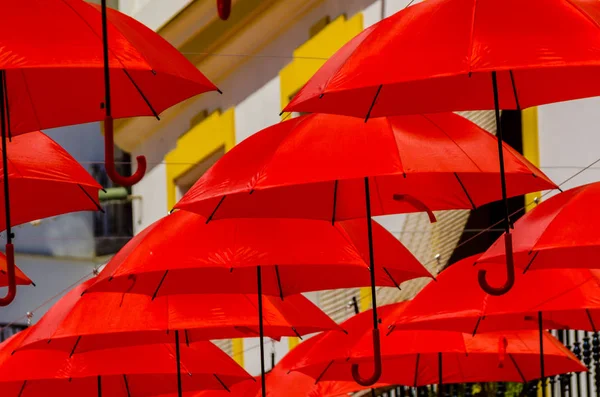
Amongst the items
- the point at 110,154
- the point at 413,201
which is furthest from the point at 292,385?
the point at 110,154

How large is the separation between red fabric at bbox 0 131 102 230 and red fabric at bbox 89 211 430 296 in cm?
46

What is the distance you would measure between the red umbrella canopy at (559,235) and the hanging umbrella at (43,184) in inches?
93.1

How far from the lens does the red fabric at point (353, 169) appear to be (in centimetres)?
888

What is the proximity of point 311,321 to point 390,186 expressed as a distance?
4.90 feet

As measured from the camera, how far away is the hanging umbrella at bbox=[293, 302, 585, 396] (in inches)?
468

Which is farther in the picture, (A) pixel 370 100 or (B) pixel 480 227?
(B) pixel 480 227

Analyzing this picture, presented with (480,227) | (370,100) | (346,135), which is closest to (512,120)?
(480,227)

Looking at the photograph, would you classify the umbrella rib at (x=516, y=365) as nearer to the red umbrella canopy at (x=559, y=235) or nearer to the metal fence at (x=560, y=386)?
the metal fence at (x=560, y=386)

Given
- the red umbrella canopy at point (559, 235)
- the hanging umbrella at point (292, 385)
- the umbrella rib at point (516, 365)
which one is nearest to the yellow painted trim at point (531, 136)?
the umbrella rib at point (516, 365)

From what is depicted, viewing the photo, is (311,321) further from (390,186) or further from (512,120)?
(512,120)

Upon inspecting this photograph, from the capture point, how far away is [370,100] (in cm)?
795

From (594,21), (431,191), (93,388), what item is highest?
(594,21)

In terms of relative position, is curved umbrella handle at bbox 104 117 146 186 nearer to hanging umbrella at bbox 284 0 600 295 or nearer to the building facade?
hanging umbrella at bbox 284 0 600 295

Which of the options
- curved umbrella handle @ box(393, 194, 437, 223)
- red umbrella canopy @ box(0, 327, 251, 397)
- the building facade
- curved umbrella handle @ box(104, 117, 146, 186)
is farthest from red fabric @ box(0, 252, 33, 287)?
the building facade
